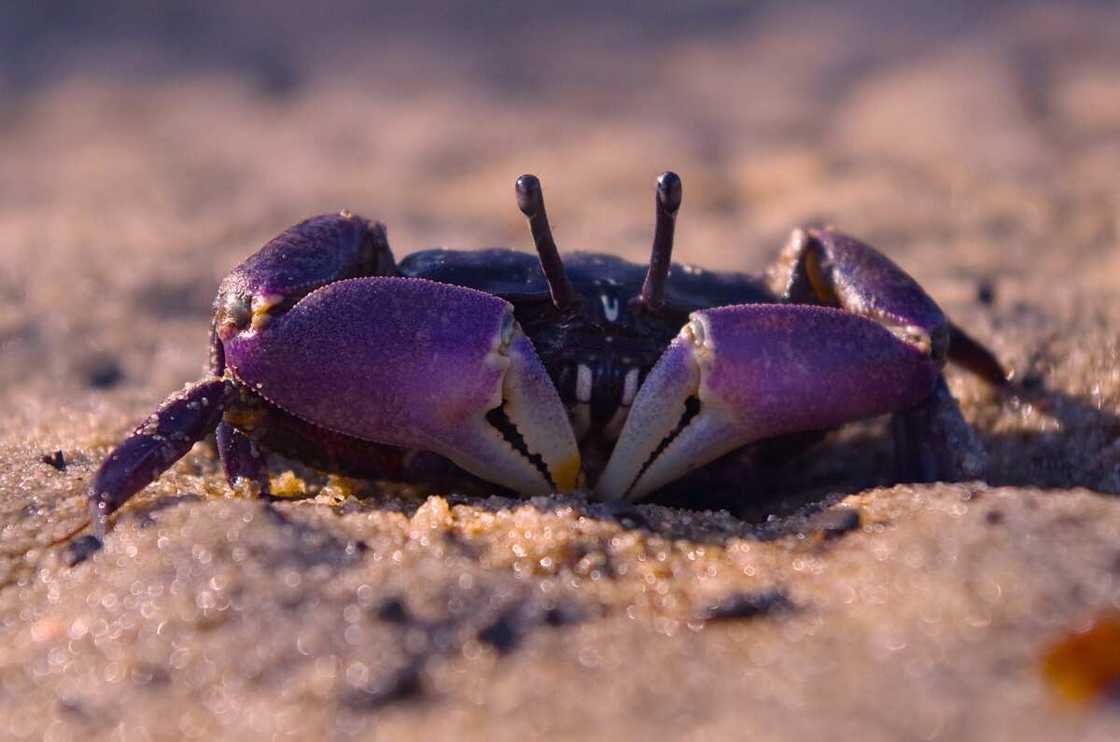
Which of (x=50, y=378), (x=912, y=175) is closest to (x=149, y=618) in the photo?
(x=50, y=378)

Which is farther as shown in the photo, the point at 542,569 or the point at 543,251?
the point at 543,251

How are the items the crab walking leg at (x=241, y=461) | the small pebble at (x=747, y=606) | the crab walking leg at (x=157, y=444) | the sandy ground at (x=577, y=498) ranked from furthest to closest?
1. the crab walking leg at (x=241, y=461)
2. the crab walking leg at (x=157, y=444)
3. the small pebble at (x=747, y=606)
4. the sandy ground at (x=577, y=498)

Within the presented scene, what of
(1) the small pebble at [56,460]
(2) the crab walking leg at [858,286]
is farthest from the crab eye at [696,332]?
(1) the small pebble at [56,460]

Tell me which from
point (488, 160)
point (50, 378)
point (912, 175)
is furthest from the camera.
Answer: point (488, 160)

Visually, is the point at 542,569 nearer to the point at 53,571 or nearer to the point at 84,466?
the point at 53,571

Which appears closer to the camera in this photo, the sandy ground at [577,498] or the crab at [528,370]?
the sandy ground at [577,498]

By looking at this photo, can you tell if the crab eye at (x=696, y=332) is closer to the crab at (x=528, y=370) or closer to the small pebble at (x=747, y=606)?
the crab at (x=528, y=370)

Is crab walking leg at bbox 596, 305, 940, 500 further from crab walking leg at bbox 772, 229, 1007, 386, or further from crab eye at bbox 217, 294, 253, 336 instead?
crab eye at bbox 217, 294, 253, 336

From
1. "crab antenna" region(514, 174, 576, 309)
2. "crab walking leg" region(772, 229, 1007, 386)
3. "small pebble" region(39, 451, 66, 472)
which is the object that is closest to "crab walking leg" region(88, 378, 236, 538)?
"small pebble" region(39, 451, 66, 472)

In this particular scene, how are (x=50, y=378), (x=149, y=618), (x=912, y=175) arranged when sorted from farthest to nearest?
1. (x=912, y=175)
2. (x=50, y=378)
3. (x=149, y=618)
